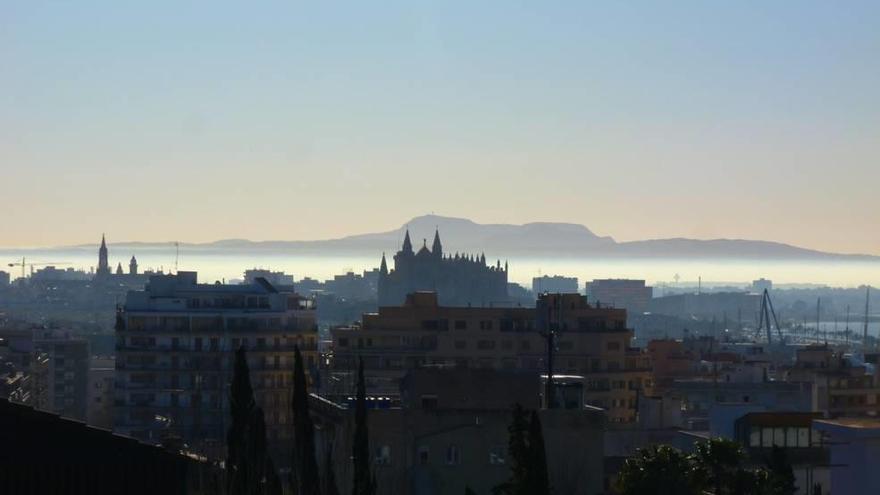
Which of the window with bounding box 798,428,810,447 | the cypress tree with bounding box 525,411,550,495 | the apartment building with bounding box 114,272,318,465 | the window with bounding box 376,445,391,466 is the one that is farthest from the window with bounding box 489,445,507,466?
the apartment building with bounding box 114,272,318,465

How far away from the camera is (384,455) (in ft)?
105

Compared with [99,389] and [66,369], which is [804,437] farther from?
[66,369]

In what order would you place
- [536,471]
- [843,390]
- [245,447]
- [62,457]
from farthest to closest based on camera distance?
[843,390] < [536,471] < [245,447] < [62,457]

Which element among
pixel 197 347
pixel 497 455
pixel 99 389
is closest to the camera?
pixel 497 455

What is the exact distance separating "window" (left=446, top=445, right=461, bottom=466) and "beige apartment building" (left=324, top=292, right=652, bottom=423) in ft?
108

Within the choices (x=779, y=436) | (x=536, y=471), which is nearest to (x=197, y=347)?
(x=779, y=436)

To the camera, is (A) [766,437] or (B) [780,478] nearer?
(B) [780,478]

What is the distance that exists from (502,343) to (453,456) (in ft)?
118

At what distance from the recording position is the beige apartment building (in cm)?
6562

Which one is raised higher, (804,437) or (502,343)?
(502,343)

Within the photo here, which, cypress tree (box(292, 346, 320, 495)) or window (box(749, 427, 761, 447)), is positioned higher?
cypress tree (box(292, 346, 320, 495))

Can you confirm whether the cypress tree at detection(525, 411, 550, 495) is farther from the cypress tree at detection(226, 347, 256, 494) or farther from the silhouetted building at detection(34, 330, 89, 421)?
the silhouetted building at detection(34, 330, 89, 421)

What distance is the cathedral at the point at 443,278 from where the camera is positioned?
550 feet

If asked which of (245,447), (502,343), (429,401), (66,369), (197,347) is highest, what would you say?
(502,343)
